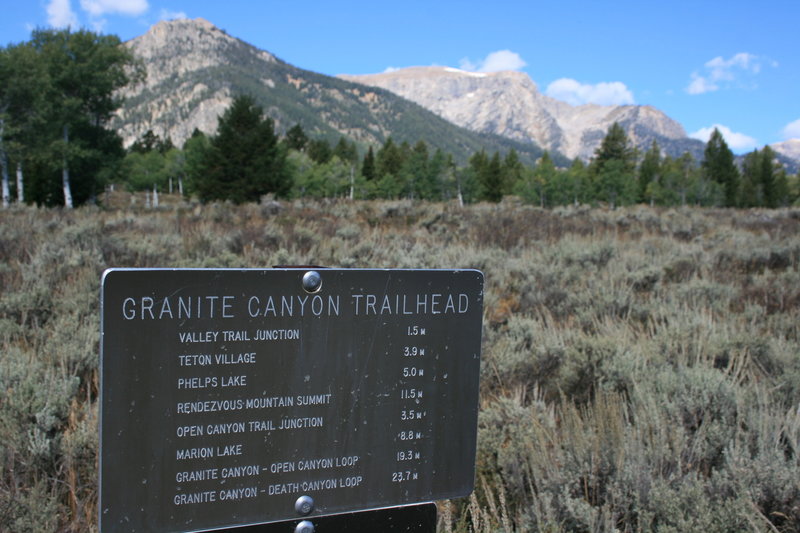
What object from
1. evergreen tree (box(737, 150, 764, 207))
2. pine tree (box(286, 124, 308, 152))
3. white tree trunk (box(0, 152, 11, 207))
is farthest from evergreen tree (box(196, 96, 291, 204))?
evergreen tree (box(737, 150, 764, 207))

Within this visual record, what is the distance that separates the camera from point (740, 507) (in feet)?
7.64

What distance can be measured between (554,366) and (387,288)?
2.99 metres

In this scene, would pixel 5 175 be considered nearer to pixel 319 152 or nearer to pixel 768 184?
pixel 319 152

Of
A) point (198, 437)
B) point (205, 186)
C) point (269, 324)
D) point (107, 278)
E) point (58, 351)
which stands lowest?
point (58, 351)

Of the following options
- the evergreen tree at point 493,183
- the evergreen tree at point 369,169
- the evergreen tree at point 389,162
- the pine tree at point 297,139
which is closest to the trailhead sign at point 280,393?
the evergreen tree at point 493,183

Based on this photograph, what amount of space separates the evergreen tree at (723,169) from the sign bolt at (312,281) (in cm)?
7588

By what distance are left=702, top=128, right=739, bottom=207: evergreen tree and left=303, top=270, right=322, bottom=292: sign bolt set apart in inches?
2988

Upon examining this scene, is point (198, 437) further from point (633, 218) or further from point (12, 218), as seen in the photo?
point (633, 218)

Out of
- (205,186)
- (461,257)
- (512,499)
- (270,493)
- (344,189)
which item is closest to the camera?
(270,493)

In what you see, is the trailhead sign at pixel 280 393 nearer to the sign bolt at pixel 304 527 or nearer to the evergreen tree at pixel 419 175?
the sign bolt at pixel 304 527

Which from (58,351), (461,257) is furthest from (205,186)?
(58,351)

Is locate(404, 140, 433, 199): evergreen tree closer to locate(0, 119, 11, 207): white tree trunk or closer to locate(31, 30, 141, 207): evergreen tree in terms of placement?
locate(31, 30, 141, 207): evergreen tree

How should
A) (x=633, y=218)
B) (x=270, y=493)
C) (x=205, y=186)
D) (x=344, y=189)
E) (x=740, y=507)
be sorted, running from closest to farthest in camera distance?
(x=270, y=493), (x=740, y=507), (x=633, y=218), (x=205, y=186), (x=344, y=189)

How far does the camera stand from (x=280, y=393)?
1.69 meters
